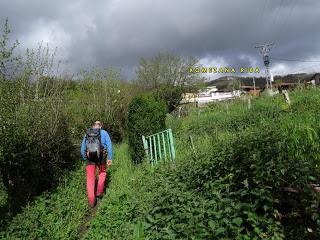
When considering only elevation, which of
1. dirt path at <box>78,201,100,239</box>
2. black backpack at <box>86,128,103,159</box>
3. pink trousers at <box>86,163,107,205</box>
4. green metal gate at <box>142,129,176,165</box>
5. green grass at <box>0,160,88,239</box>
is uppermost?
black backpack at <box>86,128,103,159</box>

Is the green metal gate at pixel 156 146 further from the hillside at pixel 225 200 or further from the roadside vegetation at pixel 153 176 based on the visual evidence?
the hillside at pixel 225 200

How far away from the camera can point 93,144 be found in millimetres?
8984

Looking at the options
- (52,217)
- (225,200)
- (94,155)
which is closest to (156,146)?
(94,155)

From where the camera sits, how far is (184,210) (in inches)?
200

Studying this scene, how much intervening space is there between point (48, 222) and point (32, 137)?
344 centimetres

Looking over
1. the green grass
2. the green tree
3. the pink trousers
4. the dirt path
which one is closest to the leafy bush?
the green grass

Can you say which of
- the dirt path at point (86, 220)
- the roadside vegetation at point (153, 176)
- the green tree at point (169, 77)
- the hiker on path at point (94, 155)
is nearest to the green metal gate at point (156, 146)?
the roadside vegetation at point (153, 176)

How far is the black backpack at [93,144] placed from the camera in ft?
29.4

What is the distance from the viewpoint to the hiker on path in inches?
348

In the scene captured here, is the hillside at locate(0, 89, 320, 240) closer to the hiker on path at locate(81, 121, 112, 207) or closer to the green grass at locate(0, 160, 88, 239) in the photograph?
the green grass at locate(0, 160, 88, 239)

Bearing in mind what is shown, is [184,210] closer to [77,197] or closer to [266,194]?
[266,194]

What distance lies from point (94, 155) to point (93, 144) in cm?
26

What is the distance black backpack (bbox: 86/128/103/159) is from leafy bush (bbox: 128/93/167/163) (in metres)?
2.38

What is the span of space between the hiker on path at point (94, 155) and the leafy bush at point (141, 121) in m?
2.13
